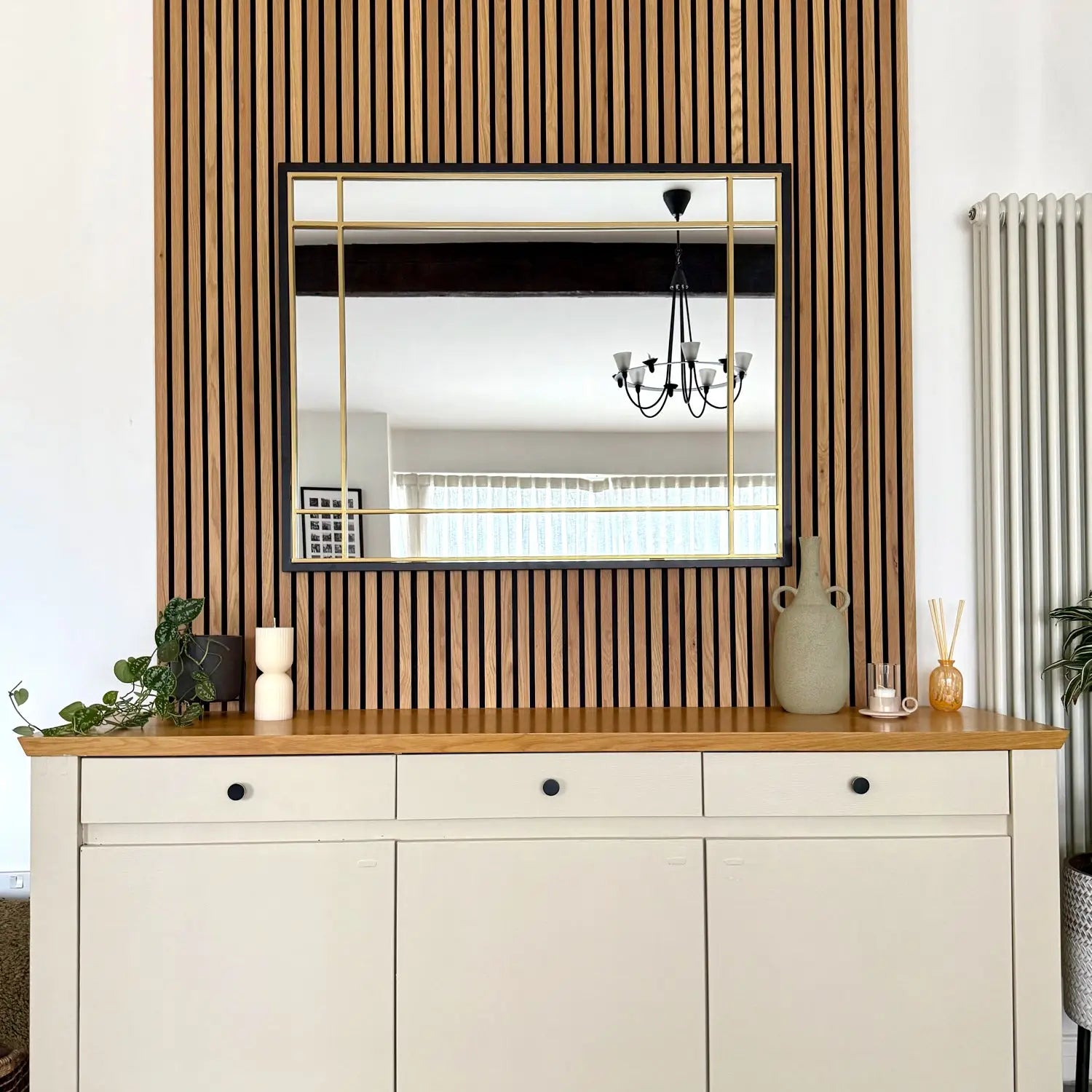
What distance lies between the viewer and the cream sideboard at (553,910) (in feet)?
6.18

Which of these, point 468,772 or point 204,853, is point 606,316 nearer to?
point 468,772

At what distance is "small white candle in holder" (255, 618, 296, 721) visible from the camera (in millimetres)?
2111

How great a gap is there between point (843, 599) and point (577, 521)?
0.69 meters

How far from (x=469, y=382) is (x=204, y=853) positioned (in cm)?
120

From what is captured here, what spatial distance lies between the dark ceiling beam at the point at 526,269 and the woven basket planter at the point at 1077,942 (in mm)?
1517

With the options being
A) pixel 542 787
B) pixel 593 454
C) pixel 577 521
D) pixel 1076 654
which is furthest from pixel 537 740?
pixel 1076 654

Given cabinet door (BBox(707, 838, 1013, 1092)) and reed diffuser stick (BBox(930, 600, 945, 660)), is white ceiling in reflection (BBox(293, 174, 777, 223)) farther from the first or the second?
cabinet door (BBox(707, 838, 1013, 1092))

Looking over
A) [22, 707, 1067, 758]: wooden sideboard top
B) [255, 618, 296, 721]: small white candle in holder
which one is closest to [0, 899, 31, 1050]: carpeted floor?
[22, 707, 1067, 758]: wooden sideboard top

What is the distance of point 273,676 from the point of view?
212cm

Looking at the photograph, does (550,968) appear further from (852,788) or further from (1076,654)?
Result: (1076,654)

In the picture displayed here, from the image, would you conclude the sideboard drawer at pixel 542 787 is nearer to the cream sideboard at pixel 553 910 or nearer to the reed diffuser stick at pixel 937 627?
the cream sideboard at pixel 553 910

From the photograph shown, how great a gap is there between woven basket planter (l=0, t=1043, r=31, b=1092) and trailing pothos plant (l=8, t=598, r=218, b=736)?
0.68m

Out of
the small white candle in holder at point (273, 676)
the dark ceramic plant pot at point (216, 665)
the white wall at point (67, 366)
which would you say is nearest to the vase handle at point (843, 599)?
the small white candle in holder at point (273, 676)

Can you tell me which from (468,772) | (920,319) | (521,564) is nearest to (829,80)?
(920,319)
